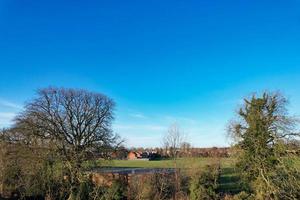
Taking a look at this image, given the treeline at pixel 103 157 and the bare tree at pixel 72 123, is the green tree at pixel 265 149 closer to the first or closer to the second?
the treeline at pixel 103 157

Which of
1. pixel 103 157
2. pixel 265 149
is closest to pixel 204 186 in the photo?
pixel 265 149

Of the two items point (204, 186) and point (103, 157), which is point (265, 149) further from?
point (103, 157)

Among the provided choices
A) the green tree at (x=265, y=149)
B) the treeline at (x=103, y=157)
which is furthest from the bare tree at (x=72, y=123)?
the green tree at (x=265, y=149)

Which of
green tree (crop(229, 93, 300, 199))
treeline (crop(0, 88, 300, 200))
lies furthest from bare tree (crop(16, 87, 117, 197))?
green tree (crop(229, 93, 300, 199))

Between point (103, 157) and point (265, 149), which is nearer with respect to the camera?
point (265, 149)

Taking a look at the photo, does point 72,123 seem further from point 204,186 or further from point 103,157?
point 204,186

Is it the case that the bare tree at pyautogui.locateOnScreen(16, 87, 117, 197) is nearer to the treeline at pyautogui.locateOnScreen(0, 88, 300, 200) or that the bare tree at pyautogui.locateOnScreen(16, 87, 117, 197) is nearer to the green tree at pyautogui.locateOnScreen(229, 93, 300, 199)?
the treeline at pyautogui.locateOnScreen(0, 88, 300, 200)

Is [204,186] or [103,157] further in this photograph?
[103,157]

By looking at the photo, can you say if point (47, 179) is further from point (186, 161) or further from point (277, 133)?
point (277, 133)

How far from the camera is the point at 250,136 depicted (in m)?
23.5

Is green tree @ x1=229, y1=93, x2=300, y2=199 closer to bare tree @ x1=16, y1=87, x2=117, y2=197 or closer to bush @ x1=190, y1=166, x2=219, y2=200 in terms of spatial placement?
bush @ x1=190, y1=166, x2=219, y2=200

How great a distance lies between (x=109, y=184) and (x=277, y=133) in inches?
481

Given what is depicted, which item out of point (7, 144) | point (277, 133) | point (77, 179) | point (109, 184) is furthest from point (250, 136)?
point (7, 144)

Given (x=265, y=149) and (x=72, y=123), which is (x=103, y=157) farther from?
(x=265, y=149)
